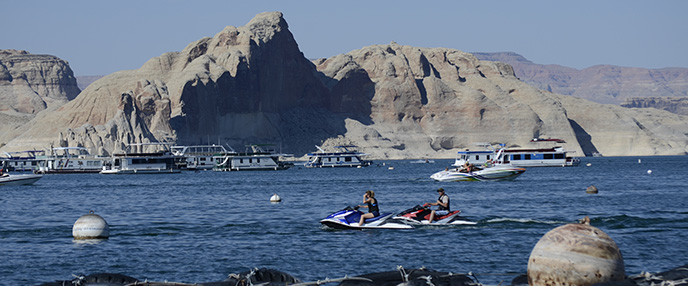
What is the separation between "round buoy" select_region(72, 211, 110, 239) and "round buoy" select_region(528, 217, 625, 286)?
23600 mm

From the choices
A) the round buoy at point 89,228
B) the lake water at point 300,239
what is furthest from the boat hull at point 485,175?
the round buoy at point 89,228

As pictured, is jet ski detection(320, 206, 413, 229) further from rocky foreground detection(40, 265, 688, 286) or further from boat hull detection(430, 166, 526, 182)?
boat hull detection(430, 166, 526, 182)

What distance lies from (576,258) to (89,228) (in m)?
24.6

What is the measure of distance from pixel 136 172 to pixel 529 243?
126m

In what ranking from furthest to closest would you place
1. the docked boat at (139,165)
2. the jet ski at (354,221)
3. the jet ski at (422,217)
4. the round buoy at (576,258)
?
1. the docked boat at (139,165)
2. the jet ski at (422,217)
3. the jet ski at (354,221)
4. the round buoy at (576,258)

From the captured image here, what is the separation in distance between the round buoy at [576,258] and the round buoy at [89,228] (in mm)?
23600

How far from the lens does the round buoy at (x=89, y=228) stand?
3662cm

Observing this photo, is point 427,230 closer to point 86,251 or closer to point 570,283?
point 86,251

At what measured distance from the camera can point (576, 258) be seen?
17188mm

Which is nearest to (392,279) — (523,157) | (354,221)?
(354,221)

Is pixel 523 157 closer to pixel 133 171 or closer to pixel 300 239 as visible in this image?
pixel 133 171

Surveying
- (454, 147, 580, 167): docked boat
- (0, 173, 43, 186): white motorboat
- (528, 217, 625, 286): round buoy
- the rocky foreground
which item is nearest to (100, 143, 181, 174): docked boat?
(454, 147, 580, 167): docked boat

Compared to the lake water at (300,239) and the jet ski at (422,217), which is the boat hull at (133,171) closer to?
the lake water at (300,239)

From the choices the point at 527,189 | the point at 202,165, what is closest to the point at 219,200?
the point at 527,189
